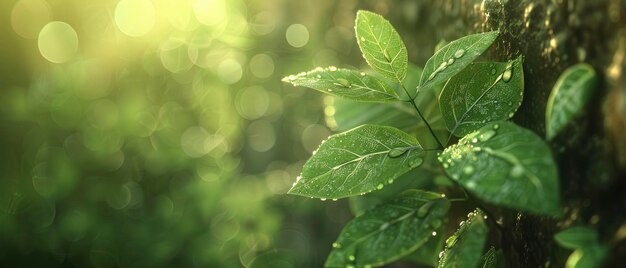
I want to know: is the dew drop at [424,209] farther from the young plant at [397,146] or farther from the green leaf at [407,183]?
the green leaf at [407,183]

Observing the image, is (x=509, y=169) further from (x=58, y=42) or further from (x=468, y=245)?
(x=58, y=42)

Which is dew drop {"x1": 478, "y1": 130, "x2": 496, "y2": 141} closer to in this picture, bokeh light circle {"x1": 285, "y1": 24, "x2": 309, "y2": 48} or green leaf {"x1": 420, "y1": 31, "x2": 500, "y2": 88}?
green leaf {"x1": 420, "y1": 31, "x2": 500, "y2": 88}

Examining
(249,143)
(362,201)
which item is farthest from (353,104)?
(249,143)

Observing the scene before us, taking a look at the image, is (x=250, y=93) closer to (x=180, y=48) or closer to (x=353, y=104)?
(x=180, y=48)

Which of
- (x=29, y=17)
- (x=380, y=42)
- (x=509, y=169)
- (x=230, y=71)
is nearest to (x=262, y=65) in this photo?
(x=230, y=71)

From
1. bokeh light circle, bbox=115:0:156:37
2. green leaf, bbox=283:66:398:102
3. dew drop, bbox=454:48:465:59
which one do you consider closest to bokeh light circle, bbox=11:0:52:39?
bokeh light circle, bbox=115:0:156:37

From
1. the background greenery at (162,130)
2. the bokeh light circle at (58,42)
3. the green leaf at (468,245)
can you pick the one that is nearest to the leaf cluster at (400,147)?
the green leaf at (468,245)
